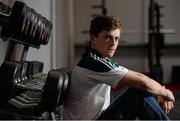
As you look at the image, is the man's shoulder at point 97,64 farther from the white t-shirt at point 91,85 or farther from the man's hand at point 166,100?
the man's hand at point 166,100

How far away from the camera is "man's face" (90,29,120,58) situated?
1.92 m

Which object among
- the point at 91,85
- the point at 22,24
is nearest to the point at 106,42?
the point at 91,85

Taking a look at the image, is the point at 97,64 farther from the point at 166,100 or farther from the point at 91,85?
the point at 166,100

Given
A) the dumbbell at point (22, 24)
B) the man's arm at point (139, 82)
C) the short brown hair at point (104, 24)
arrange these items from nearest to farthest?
the man's arm at point (139, 82), the short brown hair at point (104, 24), the dumbbell at point (22, 24)

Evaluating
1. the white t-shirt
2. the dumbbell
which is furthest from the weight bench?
the dumbbell

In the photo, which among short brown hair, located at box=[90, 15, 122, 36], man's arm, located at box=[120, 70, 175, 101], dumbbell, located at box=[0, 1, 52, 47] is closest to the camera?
man's arm, located at box=[120, 70, 175, 101]

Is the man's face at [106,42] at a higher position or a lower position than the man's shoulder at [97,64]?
higher

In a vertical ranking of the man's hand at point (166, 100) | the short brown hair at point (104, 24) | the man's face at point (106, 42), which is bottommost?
the man's hand at point (166, 100)

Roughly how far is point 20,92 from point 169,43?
183 inches

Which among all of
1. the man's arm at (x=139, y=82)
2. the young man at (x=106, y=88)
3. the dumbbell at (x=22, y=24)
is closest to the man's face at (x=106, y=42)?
the young man at (x=106, y=88)

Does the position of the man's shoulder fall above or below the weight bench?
above

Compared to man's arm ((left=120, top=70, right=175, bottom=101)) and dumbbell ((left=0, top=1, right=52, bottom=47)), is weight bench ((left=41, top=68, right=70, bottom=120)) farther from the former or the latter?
dumbbell ((left=0, top=1, right=52, bottom=47))

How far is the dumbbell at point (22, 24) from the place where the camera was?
218cm

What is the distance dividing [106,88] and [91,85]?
0.09 m
